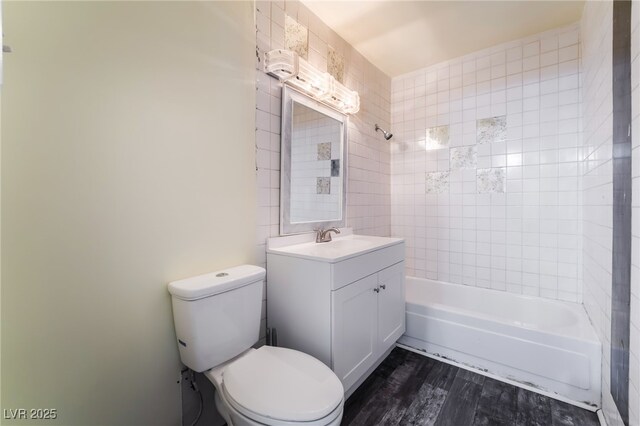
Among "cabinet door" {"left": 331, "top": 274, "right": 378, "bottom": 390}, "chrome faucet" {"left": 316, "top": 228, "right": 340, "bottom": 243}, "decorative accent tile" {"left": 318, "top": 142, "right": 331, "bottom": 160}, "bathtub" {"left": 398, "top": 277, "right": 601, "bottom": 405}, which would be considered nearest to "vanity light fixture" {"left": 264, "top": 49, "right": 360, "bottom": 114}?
"decorative accent tile" {"left": 318, "top": 142, "right": 331, "bottom": 160}

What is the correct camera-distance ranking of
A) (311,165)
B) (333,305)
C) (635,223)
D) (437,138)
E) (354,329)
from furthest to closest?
(437,138)
(311,165)
(354,329)
(333,305)
(635,223)

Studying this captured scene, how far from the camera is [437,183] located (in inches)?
104

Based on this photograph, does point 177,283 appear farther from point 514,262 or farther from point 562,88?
point 562,88

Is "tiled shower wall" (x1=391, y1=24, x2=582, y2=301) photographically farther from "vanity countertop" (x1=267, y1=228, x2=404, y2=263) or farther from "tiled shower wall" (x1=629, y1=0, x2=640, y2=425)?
"tiled shower wall" (x1=629, y1=0, x2=640, y2=425)

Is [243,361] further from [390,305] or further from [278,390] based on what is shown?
[390,305]

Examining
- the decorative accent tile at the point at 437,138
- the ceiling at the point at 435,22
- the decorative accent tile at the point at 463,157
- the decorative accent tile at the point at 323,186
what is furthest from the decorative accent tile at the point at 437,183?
the decorative accent tile at the point at 323,186

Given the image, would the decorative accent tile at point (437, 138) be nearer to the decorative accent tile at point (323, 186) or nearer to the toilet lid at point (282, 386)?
the decorative accent tile at point (323, 186)

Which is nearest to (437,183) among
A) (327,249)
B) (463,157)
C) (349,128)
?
(463,157)

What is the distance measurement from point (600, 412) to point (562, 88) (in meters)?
2.10

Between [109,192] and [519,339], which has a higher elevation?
[109,192]

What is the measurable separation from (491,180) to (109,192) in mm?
2613

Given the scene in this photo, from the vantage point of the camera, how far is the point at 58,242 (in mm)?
917

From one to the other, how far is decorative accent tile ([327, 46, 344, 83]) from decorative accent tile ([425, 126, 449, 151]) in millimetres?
1046

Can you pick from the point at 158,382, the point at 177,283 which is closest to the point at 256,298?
the point at 177,283
